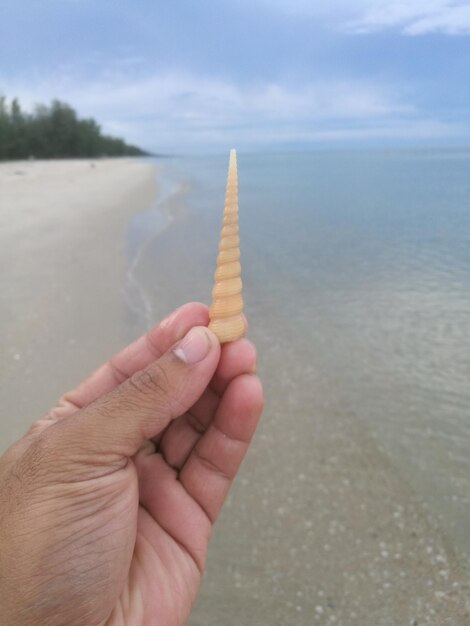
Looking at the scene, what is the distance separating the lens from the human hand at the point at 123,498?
1.85 m

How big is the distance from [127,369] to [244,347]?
837 mm

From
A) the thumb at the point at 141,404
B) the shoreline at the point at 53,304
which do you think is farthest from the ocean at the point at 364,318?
the thumb at the point at 141,404

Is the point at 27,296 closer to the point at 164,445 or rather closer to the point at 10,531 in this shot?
the point at 164,445

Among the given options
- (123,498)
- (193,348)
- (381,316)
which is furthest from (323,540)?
(381,316)

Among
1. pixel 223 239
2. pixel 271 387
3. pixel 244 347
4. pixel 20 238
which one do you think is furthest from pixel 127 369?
pixel 20 238

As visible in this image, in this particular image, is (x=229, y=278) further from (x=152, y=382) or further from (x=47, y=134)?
(x=47, y=134)

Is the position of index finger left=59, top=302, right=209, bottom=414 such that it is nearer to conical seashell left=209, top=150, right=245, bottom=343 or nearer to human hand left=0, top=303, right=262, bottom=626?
human hand left=0, top=303, right=262, bottom=626

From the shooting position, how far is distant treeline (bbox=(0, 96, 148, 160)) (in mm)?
72062

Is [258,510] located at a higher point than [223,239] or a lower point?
lower

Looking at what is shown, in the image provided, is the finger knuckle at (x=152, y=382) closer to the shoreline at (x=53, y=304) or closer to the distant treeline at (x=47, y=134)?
the shoreline at (x=53, y=304)

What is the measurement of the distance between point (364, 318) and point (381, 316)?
250 mm

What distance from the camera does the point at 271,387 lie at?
494 centimetres

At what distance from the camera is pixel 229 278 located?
237 centimetres

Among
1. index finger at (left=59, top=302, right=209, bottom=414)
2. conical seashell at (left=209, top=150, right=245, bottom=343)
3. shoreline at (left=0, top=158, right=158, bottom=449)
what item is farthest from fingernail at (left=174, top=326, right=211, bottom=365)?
shoreline at (left=0, top=158, right=158, bottom=449)
